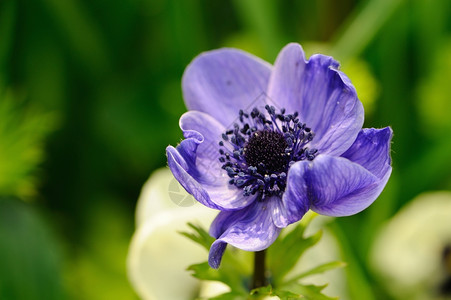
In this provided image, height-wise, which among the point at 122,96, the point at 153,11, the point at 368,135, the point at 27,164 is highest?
the point at 153,11

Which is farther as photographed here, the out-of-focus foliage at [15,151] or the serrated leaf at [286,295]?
the out-of-focus foliage at [15,151]

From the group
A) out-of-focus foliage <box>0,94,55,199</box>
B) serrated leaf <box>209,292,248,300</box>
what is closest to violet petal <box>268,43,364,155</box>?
serrated leaf <box>209,292,248,300</box>

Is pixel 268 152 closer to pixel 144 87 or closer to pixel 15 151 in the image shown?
pixel 15 151

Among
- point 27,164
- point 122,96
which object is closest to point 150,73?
point 122,96

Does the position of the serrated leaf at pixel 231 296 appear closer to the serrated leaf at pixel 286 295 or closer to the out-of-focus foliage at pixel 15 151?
the serrated leaf at pixel 286 295

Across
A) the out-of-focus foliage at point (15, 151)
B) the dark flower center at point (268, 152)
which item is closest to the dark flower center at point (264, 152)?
the dark flower center at point (268, 152)

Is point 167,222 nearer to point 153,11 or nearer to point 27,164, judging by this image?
point 27,164

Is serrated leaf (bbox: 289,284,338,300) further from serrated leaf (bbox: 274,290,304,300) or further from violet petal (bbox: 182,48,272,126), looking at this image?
violet petal (bbox: 182,48,272,126)
